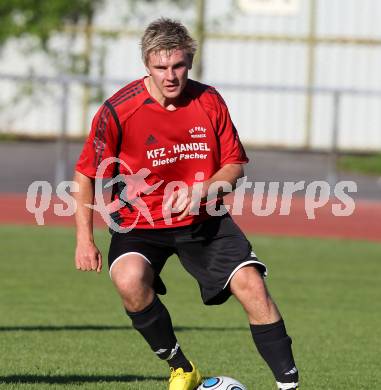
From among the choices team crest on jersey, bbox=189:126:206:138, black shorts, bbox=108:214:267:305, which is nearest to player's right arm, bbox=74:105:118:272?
black shorts, bbox=108:214:267:305

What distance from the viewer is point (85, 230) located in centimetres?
612

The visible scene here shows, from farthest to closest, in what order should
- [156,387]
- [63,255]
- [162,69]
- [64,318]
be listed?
[63,255] < [64,318] < [156,387] < [162,69]

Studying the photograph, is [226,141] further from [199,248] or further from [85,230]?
[85,230]

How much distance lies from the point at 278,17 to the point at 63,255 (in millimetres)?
14631

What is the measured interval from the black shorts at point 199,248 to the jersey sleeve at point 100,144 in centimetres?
39

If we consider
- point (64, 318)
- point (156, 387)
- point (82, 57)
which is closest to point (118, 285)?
point (156, 387)

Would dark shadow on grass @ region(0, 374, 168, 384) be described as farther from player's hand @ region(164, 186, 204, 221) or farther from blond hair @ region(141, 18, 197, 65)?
blond hair @ region(141, 18, 197, 65)

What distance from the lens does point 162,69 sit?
235 inches

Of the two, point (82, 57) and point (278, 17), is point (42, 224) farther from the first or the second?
point (278, 17)

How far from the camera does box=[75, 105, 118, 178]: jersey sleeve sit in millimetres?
6086

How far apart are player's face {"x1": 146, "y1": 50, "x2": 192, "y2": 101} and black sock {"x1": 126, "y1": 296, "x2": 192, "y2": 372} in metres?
1.08

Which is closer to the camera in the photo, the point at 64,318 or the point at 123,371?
the point at 123,371

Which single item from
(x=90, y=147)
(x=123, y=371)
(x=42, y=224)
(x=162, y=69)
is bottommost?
(x=42, y=224)

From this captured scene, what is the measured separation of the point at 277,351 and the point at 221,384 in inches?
18.0
